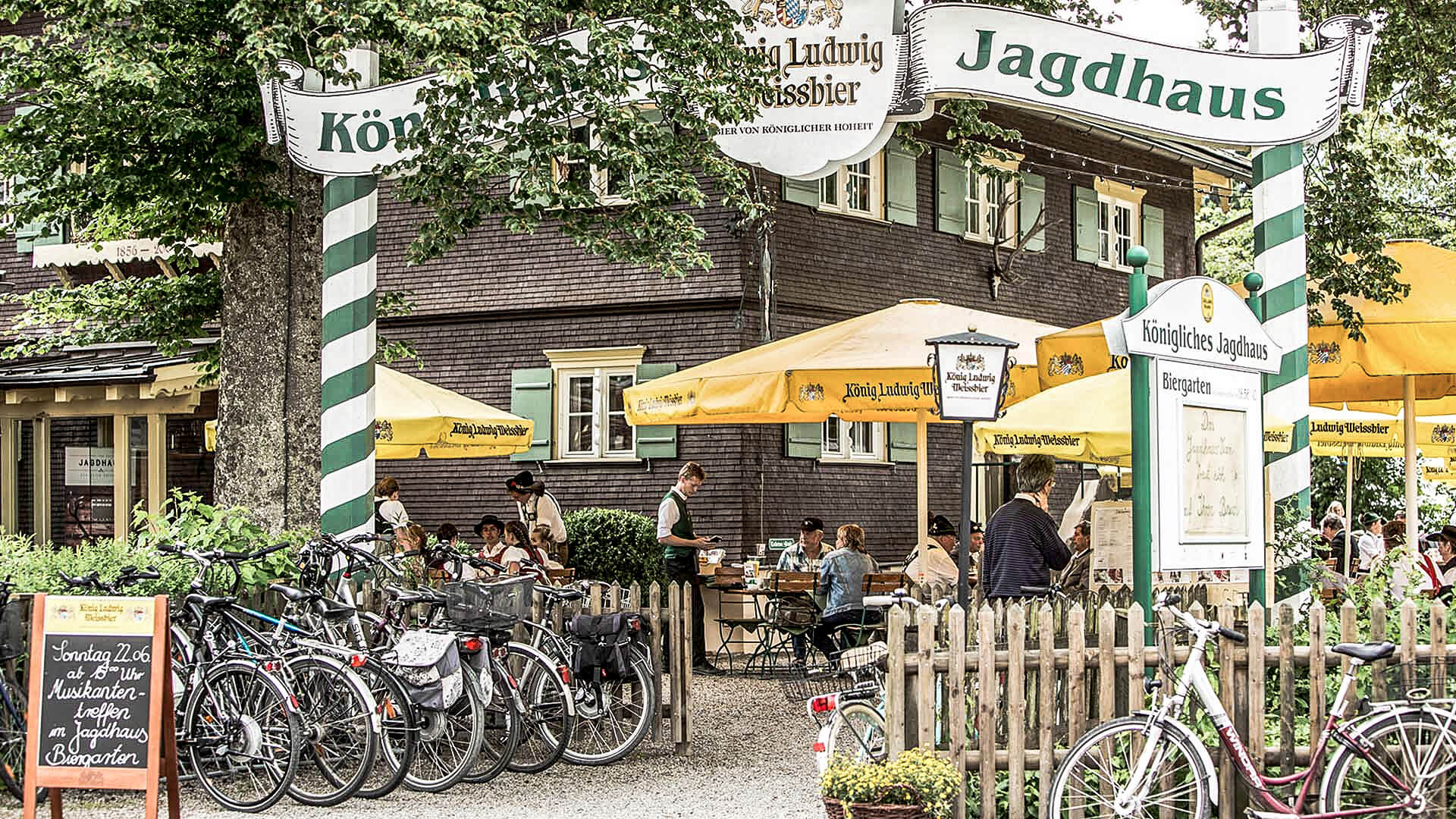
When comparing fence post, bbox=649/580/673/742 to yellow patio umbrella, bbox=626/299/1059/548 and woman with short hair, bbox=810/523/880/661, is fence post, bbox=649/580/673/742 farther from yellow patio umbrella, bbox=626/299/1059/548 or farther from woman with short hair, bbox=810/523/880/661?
yellow patio umbrella, bbox=626/299/1059/548

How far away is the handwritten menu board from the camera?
28.1ft

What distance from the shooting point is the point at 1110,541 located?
14062 millimetres

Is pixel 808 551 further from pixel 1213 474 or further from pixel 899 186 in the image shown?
pixel 899 186

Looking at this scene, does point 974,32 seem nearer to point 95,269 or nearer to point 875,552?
point 875,552

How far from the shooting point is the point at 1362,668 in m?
7.58

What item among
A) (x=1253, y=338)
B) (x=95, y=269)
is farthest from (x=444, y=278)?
(x=1253, y=338)

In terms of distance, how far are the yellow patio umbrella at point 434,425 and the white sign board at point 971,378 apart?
7171mm

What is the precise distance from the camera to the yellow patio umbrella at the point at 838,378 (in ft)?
43.6

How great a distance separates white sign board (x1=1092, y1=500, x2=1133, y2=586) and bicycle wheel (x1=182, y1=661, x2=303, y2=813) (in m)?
6.94

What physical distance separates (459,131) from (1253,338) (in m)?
4.79

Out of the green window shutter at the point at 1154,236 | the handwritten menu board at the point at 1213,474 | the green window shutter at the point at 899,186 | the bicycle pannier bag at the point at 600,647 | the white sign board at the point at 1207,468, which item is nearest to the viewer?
the white sign board at the point at 1207,468

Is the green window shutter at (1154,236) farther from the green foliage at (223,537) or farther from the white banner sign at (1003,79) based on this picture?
the green foliage at (223,537)

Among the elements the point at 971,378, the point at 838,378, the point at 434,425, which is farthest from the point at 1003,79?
the point at 434,425

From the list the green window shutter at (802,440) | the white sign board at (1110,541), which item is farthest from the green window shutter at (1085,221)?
the white sign board at (1110,541)
